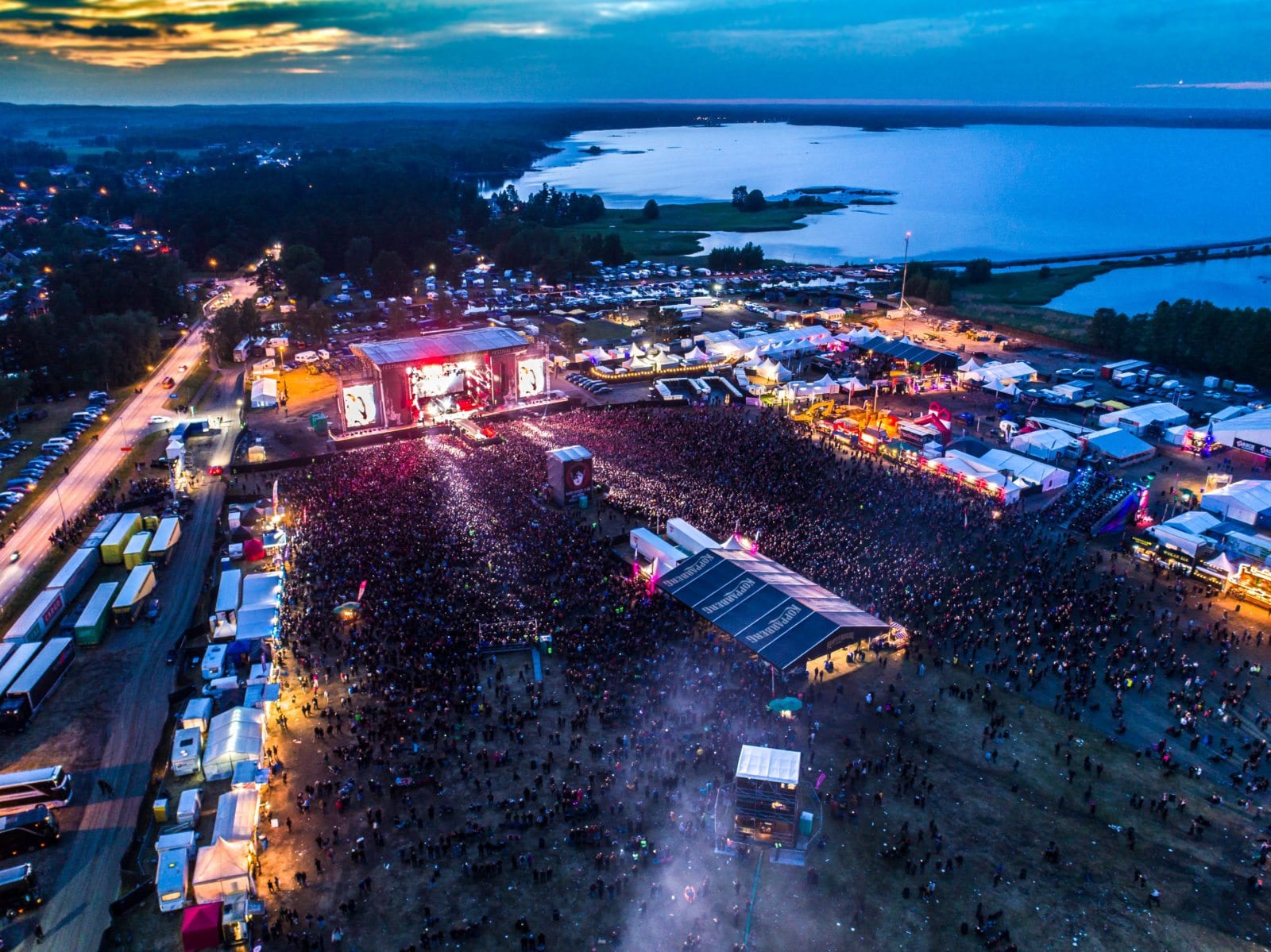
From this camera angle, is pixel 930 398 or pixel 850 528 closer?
pixel 850 528

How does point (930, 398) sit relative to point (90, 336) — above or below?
below

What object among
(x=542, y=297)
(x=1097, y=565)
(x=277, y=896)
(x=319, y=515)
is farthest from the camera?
(x=542, y=297)

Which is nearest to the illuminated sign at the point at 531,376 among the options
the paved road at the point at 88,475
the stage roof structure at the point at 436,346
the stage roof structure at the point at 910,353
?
the stage roof structure at the point at 436,346

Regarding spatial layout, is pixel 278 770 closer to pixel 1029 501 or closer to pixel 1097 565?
pixel 1097 565

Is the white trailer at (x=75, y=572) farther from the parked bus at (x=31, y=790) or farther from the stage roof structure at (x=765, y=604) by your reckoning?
the stage roof structure at (x=765, y=604)

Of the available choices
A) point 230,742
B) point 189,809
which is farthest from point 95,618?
point 189,809

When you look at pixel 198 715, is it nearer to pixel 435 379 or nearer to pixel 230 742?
pixel 230 742

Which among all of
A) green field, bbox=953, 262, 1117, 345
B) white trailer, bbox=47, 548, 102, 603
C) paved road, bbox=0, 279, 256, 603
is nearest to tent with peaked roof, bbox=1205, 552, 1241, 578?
green field, bbox=953, 262, 1117, 345

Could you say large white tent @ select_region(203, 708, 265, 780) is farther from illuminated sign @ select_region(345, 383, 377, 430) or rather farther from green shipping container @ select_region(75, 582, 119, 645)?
illuminated sign @ select_region(345, 383, 377, 430)

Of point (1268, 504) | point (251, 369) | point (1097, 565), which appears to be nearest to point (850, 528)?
point (1097, 565)
